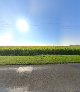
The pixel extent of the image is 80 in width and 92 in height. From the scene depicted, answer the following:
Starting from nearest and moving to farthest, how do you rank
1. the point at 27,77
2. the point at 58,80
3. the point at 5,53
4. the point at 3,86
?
the point at 3,86 < the point at 58,80 < the point at 27,77 < the point at 5,53

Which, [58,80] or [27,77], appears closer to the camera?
[58,80]

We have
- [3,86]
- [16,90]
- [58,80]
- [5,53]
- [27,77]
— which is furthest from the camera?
[5,53]

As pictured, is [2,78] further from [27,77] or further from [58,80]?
[58,80]

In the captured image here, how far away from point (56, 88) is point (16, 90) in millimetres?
1448

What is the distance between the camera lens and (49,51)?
36.9 meters

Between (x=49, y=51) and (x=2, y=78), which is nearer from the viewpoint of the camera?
(x=2, y=78)

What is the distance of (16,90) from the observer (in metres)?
7.23

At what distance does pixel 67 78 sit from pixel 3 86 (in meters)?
2.95

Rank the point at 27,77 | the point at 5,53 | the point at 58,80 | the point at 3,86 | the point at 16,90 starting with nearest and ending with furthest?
the point at 16,90 → the point at 3,86 → the point at 58,80 → the point at 27,77 → the point at 5,53

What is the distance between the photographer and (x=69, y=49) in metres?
37.6

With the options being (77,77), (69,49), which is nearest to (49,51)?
(69,49)

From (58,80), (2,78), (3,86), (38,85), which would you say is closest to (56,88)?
(38,85)

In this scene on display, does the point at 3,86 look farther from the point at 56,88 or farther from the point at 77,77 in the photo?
the point at 77,77

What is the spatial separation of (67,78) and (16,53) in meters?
27.8
